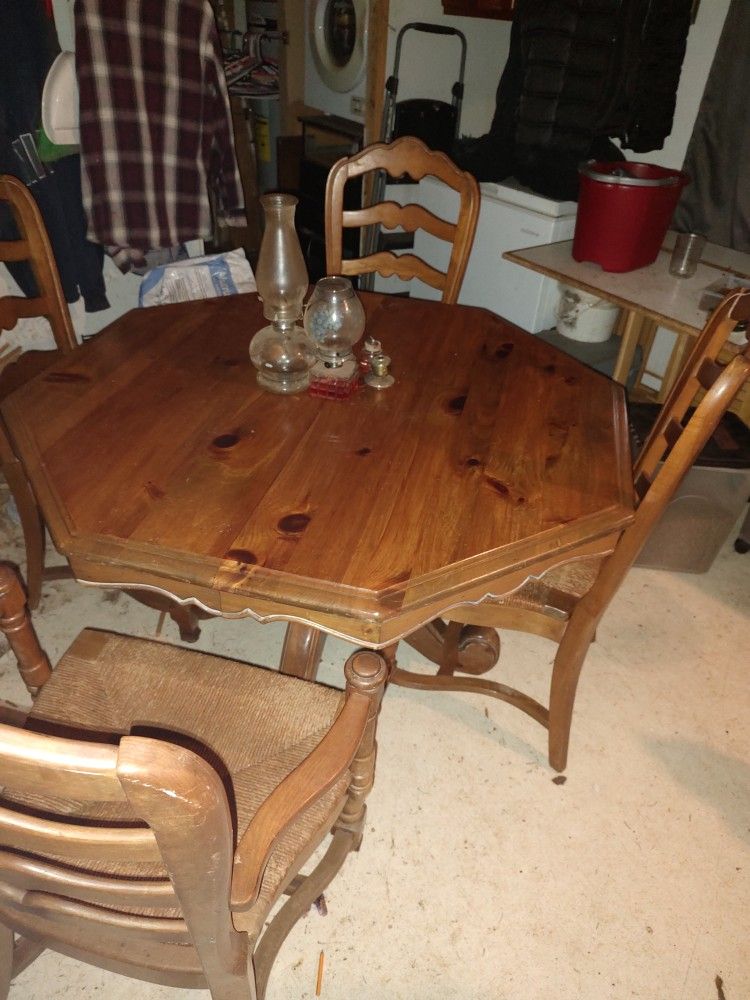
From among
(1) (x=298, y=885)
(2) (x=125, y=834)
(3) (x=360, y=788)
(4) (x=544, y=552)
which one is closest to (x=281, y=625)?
(1) (x=298, y=885)

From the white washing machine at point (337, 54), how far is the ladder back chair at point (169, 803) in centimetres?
333

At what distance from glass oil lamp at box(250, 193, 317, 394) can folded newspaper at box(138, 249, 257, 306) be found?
3.44 feet

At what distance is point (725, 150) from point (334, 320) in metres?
2.29

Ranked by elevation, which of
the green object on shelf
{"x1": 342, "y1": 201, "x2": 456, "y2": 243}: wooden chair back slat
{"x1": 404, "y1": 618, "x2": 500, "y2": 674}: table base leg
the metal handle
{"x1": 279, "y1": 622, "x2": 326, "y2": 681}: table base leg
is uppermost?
the metal handle

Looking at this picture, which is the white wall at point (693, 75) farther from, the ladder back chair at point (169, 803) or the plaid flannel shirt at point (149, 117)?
the ladder back chair at point (169, 803)

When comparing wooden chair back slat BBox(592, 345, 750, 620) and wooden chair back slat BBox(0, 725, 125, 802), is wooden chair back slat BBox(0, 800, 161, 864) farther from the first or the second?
wooden chair back slat BBox(592, 345, 750, 620)

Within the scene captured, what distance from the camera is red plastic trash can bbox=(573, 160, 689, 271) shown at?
2.19 metres

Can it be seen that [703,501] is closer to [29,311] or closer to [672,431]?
[672,431]

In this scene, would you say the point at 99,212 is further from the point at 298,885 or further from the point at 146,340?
the point at 298,885

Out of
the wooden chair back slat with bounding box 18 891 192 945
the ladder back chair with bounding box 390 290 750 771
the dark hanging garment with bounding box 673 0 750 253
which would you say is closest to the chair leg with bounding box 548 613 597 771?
the ladder back chair with bounding box 390 290 750 771

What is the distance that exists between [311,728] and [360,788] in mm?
121

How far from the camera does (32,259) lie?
1610mm

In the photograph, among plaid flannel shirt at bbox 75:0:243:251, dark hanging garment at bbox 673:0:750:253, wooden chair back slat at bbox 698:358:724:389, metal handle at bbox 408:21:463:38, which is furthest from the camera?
metal handle at bbox 408:21:463:38

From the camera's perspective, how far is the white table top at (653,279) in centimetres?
201
